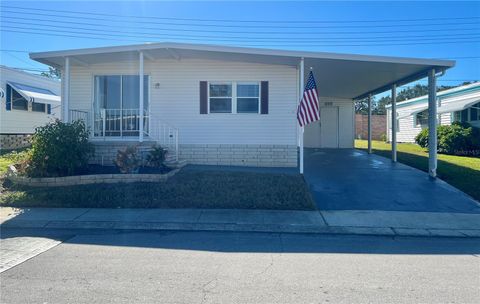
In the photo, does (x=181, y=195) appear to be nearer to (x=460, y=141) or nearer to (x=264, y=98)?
(x=264, y=98)

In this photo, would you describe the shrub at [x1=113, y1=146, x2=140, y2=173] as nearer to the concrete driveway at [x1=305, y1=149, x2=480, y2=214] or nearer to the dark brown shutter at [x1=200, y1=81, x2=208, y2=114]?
the dark brown shutter at [x1=200, y1=81, x2=208, y2=114]

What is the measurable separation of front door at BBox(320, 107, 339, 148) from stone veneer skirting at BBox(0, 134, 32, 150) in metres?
15.0

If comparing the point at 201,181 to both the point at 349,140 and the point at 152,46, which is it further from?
the point at 349,140

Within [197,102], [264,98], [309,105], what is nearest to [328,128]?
[264,98]

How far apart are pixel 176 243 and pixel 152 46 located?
712 cm

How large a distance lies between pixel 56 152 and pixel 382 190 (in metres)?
8.58

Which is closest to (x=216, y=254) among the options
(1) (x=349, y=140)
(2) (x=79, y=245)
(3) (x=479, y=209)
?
(2) (x=79, y=245)

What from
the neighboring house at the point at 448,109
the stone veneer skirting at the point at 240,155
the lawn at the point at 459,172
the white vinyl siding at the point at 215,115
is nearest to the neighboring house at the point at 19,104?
the white vinyl siding at the point at 215,115

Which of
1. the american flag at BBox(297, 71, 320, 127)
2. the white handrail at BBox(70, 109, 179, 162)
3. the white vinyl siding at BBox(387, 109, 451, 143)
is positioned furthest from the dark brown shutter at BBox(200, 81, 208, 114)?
the white vinyl siding at BBox(387, 109, 451, 143)

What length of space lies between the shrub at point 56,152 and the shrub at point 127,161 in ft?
3.62

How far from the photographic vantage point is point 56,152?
963 centimetres

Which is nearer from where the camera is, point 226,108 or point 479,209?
point 479,209

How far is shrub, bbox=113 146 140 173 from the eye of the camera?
9.98 metres

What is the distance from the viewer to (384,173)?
1193cm
